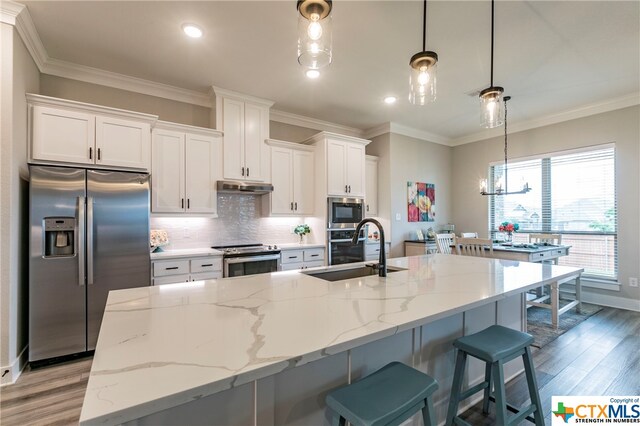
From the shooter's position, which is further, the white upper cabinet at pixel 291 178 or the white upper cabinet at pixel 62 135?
the white upper cabinet at pixel 291 178

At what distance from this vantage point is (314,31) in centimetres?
140

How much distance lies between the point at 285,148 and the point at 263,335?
3.54m

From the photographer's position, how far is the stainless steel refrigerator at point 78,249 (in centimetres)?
250

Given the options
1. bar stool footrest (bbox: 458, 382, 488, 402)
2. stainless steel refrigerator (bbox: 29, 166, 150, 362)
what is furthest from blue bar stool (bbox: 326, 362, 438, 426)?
stainless steel refrigerator (bbox: 29, 166, 150, 362)

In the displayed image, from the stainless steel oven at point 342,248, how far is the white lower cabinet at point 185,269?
1.58 metres

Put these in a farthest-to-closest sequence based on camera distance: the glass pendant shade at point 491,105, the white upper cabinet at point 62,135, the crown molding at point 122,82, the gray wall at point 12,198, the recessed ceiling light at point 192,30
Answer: the crown molding at point 122,82
the white upper cabinet at point 62,135
the recessed ceiling light at point 192,30
the gray wall at point 12,198
the glass pendant shade at point 491,105

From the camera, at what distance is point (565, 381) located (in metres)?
2.28

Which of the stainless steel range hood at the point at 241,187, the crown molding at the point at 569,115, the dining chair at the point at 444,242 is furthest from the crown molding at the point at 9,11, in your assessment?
the crown molding at the point at 569,115

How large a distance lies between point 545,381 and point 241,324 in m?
2.55

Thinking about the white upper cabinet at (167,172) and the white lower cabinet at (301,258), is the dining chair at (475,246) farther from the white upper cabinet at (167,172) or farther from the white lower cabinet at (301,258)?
the white upper cabinet at (167,172)

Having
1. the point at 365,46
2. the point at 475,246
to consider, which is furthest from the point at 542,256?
the point at 365,46

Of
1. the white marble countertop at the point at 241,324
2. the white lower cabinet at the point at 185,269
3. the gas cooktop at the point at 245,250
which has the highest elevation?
the white marble countertop at the point at 241,324

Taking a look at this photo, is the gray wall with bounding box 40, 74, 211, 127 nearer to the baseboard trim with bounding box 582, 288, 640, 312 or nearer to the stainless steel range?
the stainless steel range

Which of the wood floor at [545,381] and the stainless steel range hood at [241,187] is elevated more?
the stainless steel range hood at [241,187]
